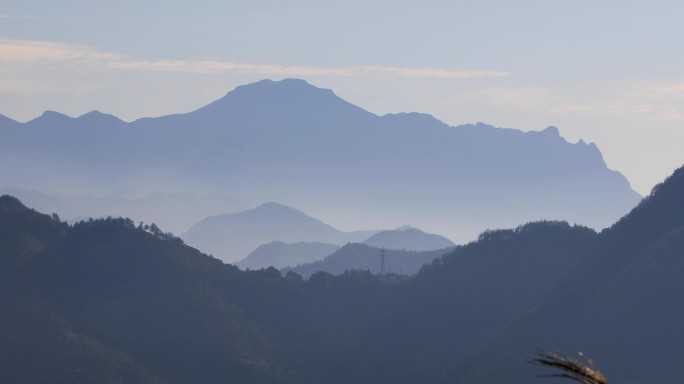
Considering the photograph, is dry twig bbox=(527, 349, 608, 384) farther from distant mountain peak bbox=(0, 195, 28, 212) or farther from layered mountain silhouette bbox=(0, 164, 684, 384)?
distant mountain peak bbox=(0, 195, 28, 212)

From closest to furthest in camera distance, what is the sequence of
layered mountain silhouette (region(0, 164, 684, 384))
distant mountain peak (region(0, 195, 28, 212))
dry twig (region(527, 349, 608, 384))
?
1. dry twig (region(527, 349, 608, 384))
2. layered mountain silhouette (region(0, 164, 684, 384))
3. distant mountain peak (region(0, 195, 28, 212))

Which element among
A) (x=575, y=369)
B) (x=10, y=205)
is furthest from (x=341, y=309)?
(x=575, y=369)

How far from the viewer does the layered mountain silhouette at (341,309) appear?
11494cm

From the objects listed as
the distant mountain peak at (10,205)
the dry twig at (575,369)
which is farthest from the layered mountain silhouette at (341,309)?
the dry twig at (575,369)

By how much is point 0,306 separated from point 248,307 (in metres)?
26.1

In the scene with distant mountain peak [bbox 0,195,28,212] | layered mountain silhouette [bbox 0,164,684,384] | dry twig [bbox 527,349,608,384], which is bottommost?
dry twig [bbox 527,349,608,384]

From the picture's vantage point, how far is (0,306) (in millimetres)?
128500

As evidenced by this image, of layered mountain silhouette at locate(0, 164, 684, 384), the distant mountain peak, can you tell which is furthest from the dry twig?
the distant mountain peak

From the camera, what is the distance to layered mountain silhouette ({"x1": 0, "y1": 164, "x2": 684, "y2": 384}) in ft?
377

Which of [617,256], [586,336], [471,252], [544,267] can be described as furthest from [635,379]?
[471,252]

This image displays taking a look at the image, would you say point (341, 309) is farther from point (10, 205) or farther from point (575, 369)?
point (575, 369)

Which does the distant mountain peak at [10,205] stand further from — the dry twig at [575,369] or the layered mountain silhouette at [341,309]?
the dry twig at [575,369]

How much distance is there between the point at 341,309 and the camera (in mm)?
146750

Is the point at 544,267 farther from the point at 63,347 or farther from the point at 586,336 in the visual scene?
the point at 63,347
